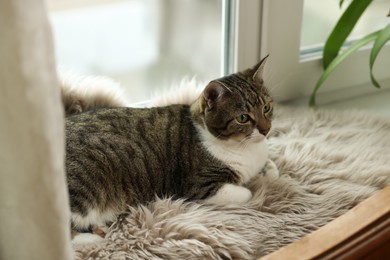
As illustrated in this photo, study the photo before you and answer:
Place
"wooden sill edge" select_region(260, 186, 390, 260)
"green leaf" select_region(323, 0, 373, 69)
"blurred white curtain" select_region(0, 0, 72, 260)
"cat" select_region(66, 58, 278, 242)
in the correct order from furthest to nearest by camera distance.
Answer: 1. "green leaf" select_region(323, 0, 373, 69)
2. "cat" select_region(66, 58, 278, 242)
3. "wooden sill edge" select_region(260, 186, 390, 260)
4. "blurred white curtain" select_region(0, 0, 72, 260)

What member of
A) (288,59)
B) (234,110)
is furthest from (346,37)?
(234,110)

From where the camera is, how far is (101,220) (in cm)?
112

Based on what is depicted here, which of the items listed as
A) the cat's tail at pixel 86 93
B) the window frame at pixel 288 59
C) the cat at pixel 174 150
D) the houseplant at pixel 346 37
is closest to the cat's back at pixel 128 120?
the cat at pixel 174 150

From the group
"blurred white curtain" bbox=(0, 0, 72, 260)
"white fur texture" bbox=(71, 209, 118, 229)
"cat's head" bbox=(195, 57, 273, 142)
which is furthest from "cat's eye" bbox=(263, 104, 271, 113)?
"blurred white curtain" bbox=(0, 0, 72, 260)

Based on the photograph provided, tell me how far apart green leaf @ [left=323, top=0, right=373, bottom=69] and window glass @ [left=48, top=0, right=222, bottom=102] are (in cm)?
29

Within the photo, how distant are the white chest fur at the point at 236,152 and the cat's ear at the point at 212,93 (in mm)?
70

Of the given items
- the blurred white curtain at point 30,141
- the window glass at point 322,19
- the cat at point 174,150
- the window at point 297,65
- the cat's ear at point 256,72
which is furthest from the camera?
the window glass at point 322,19

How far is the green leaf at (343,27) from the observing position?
1.37 metres

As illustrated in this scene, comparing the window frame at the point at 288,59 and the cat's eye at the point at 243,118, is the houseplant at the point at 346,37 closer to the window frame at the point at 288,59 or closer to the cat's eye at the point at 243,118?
the window frame at the point at 288,59

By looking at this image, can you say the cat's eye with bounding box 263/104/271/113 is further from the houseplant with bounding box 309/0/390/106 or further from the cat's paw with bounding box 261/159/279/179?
the houseplant with bounding box 309/0/390/106

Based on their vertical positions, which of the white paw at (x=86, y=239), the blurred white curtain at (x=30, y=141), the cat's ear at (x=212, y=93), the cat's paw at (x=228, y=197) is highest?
the blurred white curtain at (x=30, y=141)

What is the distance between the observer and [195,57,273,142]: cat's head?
46.6 inches

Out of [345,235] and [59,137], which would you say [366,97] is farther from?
[59,137]

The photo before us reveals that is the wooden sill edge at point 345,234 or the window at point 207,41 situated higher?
the window at point 207,41
